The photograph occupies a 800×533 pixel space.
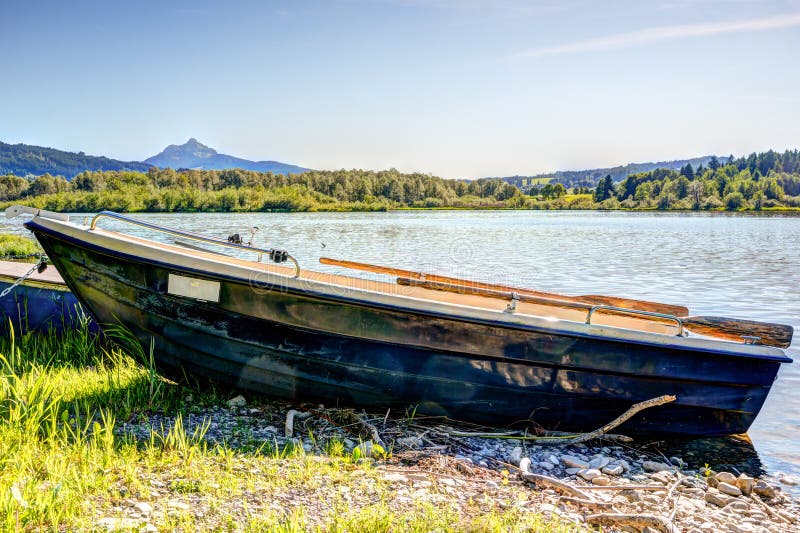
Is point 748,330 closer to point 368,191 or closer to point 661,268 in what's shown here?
point 661,268

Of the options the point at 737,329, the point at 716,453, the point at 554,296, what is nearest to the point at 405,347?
the point at 737,329

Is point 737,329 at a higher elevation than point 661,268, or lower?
higher

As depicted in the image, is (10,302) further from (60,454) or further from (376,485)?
(376,485)

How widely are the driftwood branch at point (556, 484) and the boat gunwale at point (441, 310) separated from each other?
1.14 meters

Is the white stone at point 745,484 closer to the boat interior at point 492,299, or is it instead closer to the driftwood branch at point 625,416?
the driftwood branch at point 625,416

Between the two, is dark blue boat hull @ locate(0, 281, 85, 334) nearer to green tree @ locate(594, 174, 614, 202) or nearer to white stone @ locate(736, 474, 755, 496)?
white stone @ locate(736, 474, 755, 496)

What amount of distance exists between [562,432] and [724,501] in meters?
1.36

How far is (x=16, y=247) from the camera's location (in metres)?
20.2

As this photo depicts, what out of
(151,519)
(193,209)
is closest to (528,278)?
(151,519)

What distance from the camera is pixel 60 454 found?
13.2ft

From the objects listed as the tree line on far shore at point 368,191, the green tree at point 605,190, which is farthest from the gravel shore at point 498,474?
the green tree at point 605,190

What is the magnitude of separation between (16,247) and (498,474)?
21068 mm

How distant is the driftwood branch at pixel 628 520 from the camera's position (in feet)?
12.4

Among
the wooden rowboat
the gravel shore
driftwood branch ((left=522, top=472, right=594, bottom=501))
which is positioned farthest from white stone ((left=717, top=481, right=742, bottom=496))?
driftwood branch ((left=522, top=472, right=594, bottom=501))
